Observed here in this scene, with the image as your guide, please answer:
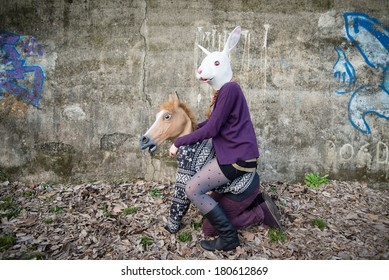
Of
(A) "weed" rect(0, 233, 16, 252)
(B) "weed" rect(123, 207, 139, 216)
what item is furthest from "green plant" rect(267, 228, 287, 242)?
(A) "weed" rect(0, 233, 16, 252)

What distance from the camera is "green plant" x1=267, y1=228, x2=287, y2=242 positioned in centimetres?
360

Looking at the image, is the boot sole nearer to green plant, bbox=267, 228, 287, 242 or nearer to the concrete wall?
green plant, bbox=267, 228, 287, 242

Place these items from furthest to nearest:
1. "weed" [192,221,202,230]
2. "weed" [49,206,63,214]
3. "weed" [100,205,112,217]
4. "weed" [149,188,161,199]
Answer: "weed" [149,188,161,199]
"weed" [49,206,63,214]
"weed" [100,205,112,217]
"weed" [192,221,202,230]

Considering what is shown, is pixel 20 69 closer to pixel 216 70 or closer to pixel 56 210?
pixel 56 210

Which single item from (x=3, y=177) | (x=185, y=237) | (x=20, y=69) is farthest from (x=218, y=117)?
(x=3, y=177)

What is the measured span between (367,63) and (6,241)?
217 inches

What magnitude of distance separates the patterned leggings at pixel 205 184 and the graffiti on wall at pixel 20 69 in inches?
130

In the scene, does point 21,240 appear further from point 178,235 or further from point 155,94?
point 155,94

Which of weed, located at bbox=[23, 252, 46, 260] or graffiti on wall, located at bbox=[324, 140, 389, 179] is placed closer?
weed, located at bbox=[23, 252, 46, 260]

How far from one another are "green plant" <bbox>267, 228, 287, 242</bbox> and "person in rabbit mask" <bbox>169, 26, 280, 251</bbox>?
0.49 meters

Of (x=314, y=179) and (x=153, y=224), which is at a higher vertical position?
(x=314, y=179)

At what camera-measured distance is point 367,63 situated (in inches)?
195

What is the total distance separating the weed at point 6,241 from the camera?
3.50 metres

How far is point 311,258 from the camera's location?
3363 mm
